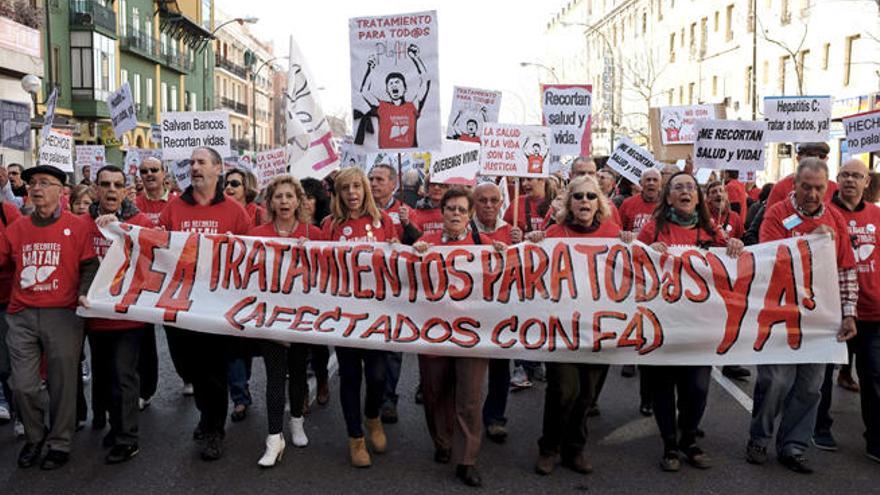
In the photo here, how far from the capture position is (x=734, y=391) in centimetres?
702

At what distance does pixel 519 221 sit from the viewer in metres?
8.06

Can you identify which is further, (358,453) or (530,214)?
(530,214)

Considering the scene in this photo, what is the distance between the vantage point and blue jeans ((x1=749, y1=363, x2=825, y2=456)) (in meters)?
5.21

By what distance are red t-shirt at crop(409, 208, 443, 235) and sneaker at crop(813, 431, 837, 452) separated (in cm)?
337

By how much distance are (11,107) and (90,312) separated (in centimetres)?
734

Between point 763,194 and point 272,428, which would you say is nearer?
point 272,428

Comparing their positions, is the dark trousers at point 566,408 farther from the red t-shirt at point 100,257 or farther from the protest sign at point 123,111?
the protest sign at point 123,111

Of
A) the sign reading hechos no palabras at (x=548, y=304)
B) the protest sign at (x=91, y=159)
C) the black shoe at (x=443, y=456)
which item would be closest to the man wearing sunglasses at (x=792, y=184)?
the sign reading hechos no palabras at (x=548, y=304)

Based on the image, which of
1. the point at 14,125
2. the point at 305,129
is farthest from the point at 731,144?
the point at 14,125

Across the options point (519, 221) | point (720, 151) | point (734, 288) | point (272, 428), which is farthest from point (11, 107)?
point (734, 288)

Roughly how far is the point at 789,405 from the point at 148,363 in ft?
14.3

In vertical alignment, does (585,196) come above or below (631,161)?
below

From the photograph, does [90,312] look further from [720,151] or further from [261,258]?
[720,151]

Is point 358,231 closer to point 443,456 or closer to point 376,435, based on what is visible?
point 376,435
